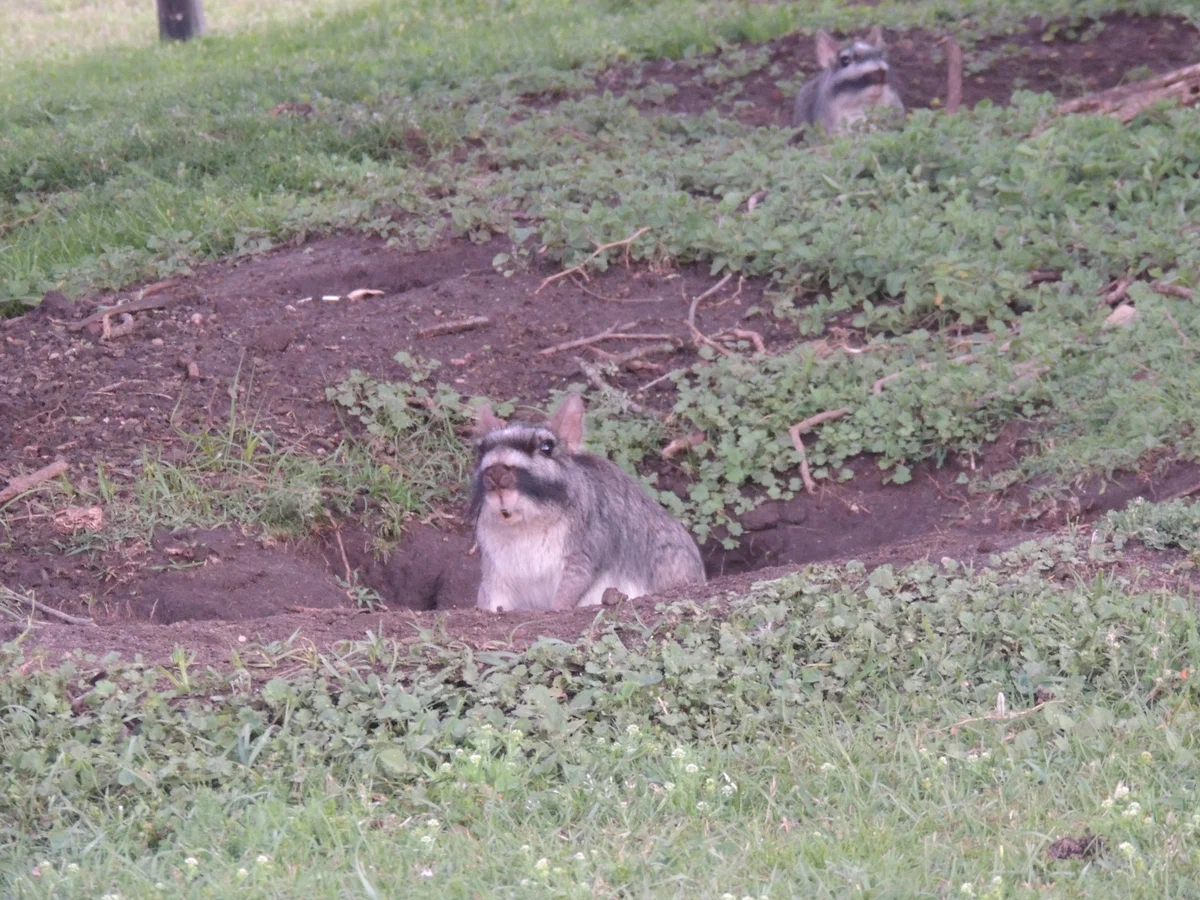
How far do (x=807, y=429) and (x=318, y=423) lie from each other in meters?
2.71

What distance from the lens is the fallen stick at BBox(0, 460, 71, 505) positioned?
787cm

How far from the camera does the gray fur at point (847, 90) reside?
12.9 meters

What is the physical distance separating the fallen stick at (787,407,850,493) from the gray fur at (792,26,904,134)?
461 centimetres

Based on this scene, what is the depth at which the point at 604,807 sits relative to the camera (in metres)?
4.73

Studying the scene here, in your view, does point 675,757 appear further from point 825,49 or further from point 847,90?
point 825,49

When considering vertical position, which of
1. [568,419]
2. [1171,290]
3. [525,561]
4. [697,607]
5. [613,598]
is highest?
[1171,290]

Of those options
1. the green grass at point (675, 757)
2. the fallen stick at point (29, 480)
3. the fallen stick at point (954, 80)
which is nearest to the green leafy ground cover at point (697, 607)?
the green grass at point (675, 757)

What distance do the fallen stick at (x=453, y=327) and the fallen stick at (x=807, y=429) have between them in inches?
83.6

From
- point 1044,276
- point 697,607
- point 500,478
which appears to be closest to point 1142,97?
point 1044,276

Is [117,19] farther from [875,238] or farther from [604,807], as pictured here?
[604,807]

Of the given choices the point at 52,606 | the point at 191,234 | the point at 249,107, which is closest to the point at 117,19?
the point at 249,107

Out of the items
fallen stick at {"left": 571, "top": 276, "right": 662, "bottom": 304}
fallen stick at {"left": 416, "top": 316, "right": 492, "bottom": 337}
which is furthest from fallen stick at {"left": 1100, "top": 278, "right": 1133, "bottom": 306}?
fallen stick at {"left": 416, "top": 316, "right": 492, "bottom": 337}

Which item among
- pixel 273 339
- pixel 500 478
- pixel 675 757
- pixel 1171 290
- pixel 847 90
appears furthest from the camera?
pixel 847 90

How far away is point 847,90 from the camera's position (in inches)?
514
